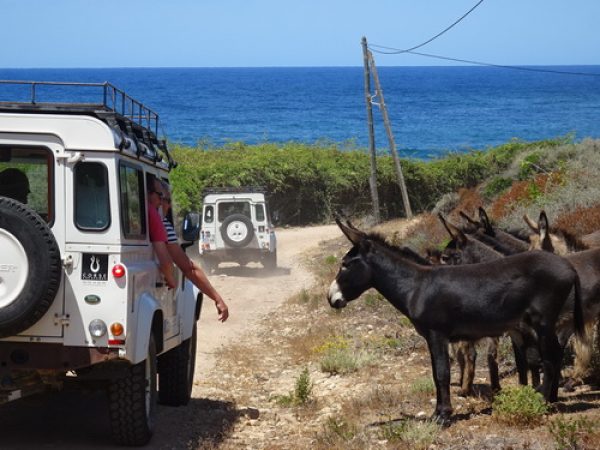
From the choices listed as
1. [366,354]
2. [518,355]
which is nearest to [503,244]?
[518,355]

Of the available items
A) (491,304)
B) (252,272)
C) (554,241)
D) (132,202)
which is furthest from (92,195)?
(252,272)

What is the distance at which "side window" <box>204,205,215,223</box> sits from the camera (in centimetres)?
2695

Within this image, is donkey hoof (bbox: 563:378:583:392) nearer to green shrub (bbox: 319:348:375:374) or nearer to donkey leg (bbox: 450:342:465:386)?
donkey leg (bbox: 450:342:465:386)

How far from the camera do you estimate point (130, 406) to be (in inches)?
362

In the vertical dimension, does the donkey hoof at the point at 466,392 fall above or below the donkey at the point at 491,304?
below

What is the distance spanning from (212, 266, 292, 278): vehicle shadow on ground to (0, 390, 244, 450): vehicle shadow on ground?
14.3 meters

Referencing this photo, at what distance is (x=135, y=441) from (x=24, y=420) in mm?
1857

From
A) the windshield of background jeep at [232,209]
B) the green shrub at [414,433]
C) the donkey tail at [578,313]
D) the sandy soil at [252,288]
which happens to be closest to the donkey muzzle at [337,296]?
the green shrub at [414,433]

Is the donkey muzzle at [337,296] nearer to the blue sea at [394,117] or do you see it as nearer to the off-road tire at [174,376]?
the off-road tire at [174,376]

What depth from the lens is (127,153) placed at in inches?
359

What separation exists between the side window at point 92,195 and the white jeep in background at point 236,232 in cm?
1748

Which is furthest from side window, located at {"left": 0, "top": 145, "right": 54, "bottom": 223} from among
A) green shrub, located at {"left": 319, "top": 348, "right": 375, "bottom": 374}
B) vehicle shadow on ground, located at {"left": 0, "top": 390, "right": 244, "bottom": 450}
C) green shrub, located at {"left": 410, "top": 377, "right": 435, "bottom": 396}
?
green shrub, located at {"left": 319, "top": 348, "right": 375, "bottom": 374}

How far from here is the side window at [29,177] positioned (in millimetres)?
8836

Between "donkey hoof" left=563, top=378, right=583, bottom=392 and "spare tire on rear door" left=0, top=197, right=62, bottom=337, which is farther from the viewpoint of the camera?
"donkey hoof" left=563, top=378, right=583, bottom=392
